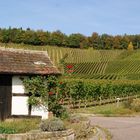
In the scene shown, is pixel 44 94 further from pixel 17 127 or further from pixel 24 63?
pixel 17 127

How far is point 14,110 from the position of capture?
56.4ft

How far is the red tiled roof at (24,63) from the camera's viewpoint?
56.2ft

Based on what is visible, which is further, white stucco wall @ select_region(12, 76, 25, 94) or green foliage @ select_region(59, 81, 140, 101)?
green foliage @ select_region(59, 81, 140, 101)

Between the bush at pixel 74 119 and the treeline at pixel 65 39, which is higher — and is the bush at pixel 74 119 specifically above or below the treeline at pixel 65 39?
below

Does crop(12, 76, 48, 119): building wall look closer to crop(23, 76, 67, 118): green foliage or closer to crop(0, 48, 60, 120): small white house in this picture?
crop(0, 48, 60, 120): small white house

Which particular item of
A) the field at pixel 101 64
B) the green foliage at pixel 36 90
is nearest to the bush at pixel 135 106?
the field at pixel 101 64

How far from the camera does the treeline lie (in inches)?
4673

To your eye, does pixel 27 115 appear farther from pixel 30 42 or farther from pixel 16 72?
pixel 30 42

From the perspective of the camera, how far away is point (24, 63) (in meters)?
18.1

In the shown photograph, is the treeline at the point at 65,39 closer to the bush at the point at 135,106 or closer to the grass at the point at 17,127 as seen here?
the bush at the point at 135,106

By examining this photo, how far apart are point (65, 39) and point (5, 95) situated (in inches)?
4501

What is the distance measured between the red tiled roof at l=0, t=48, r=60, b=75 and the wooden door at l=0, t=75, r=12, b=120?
472 millimetres

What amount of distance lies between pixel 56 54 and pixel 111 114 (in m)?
70.5

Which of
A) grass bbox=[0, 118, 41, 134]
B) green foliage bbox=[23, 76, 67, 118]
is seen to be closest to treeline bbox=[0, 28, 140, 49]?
green foliage bbox=[23, 76, 67, 118]
